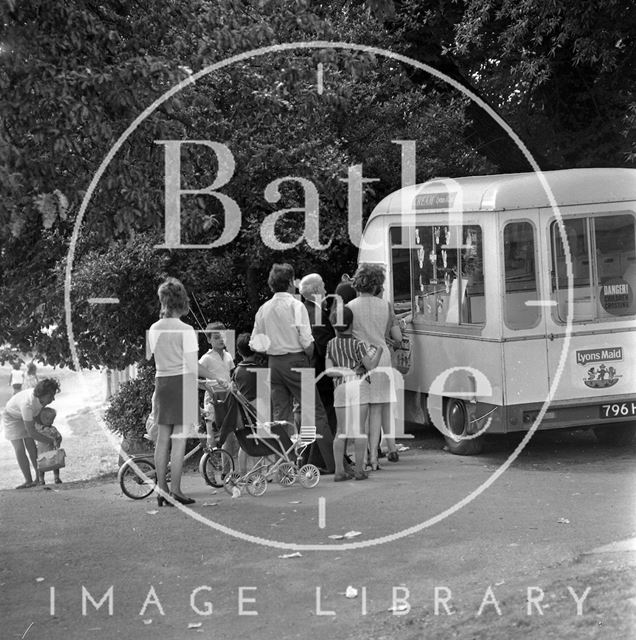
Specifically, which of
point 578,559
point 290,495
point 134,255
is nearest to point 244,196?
point 134,255

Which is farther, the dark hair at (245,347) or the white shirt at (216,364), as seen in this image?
the white shirt at (216,364)

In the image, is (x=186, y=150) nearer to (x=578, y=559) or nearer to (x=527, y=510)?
(x=527, y=510)

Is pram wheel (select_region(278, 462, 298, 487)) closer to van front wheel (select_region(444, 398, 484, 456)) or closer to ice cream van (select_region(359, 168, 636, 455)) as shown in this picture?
ice cream van (select_region(359, 168, 636, 455))

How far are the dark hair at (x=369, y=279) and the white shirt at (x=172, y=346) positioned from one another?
1990mm

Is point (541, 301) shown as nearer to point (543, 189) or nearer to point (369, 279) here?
point (543, 189)

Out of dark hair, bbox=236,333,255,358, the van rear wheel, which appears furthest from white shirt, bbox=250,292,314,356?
the van rear wheel

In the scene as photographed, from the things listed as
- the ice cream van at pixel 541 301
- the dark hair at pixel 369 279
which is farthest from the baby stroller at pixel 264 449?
the ice cream van at pixel 541 301

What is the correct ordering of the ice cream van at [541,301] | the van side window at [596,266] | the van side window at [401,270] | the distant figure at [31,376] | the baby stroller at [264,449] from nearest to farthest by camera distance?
1. the baby stroller at [264,449]
2. the ice cream van at [541,301]
3. the van side window at [596,266]
4. the van side window at [401,270]
5. the distant figure at [31,376]

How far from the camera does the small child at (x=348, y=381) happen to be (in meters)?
10.9

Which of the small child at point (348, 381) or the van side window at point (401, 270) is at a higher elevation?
the van side window at point (401, 270)

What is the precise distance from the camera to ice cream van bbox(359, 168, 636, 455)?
11.9 m

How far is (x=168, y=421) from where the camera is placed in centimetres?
983

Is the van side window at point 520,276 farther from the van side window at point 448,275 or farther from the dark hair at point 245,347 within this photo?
the dark hair at point 245,347

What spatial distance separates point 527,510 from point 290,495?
2.04 meters
